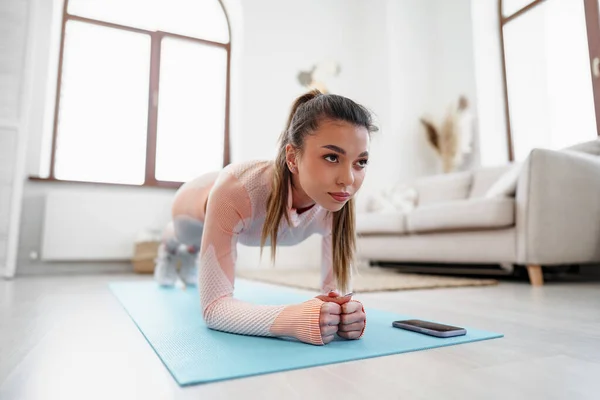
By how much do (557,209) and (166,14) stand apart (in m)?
3.94

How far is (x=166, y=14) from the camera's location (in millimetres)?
4258

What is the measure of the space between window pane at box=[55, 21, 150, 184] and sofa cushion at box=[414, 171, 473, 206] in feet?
8.74

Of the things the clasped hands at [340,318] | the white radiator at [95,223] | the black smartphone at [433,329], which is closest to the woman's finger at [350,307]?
the clasped hands at [340,318]

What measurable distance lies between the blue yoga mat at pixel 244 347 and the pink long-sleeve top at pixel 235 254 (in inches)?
1.2

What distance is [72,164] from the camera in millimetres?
3766

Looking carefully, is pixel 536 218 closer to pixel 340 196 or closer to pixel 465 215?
pixel 465 215

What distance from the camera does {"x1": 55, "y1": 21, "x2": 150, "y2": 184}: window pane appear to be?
12.5ft

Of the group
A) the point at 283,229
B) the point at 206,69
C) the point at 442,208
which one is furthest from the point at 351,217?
the point at 206,69

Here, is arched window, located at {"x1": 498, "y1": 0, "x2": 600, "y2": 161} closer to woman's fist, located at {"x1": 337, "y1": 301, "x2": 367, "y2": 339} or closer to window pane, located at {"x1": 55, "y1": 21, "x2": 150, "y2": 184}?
woman's fist, located at {"x1": 337, "y1": 301, "x2": 367, "y2": 339}

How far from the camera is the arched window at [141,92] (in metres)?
3.83

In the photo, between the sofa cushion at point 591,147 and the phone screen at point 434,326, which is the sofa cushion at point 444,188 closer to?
the sofa cushion at point 591,147

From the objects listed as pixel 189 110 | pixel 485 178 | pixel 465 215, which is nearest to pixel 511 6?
pixel 485 178

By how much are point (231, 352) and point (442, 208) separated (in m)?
2.07

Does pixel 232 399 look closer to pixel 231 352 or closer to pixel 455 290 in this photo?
pixel 231 352
